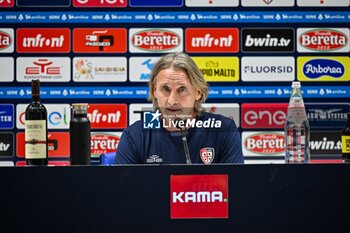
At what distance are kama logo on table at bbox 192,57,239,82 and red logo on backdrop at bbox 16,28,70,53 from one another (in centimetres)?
105

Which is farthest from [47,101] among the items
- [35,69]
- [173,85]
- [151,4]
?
[173,85]

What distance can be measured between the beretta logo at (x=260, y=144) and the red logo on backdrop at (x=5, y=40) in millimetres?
2001

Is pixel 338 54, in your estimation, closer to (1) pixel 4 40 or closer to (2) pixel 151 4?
(2) pixel 151 4

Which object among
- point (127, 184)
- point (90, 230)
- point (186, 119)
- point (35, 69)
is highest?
point (35, 69)

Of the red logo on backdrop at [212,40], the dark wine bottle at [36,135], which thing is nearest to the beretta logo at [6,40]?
the red logo on backdrop at [212,40]

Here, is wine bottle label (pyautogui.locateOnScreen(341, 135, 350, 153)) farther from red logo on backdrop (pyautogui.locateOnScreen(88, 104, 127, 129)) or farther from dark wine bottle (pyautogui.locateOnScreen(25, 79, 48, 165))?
red logo on backdrop (pyautogui.locateOnScreen(88, 104, 127, 129))

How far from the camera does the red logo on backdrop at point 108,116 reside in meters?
4.33

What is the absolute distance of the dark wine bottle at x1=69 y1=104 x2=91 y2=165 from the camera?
1548mm

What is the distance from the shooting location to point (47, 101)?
4.30 metres

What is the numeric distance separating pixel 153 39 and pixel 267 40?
2.98 ft

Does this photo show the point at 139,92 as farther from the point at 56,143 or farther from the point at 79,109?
the point at 79,109

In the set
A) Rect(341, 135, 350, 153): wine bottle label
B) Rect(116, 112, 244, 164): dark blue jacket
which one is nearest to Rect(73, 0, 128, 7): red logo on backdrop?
Rect(116, 112, 244, 164): dark blue jacket

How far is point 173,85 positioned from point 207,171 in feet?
3.33

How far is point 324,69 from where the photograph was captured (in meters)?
4.37
